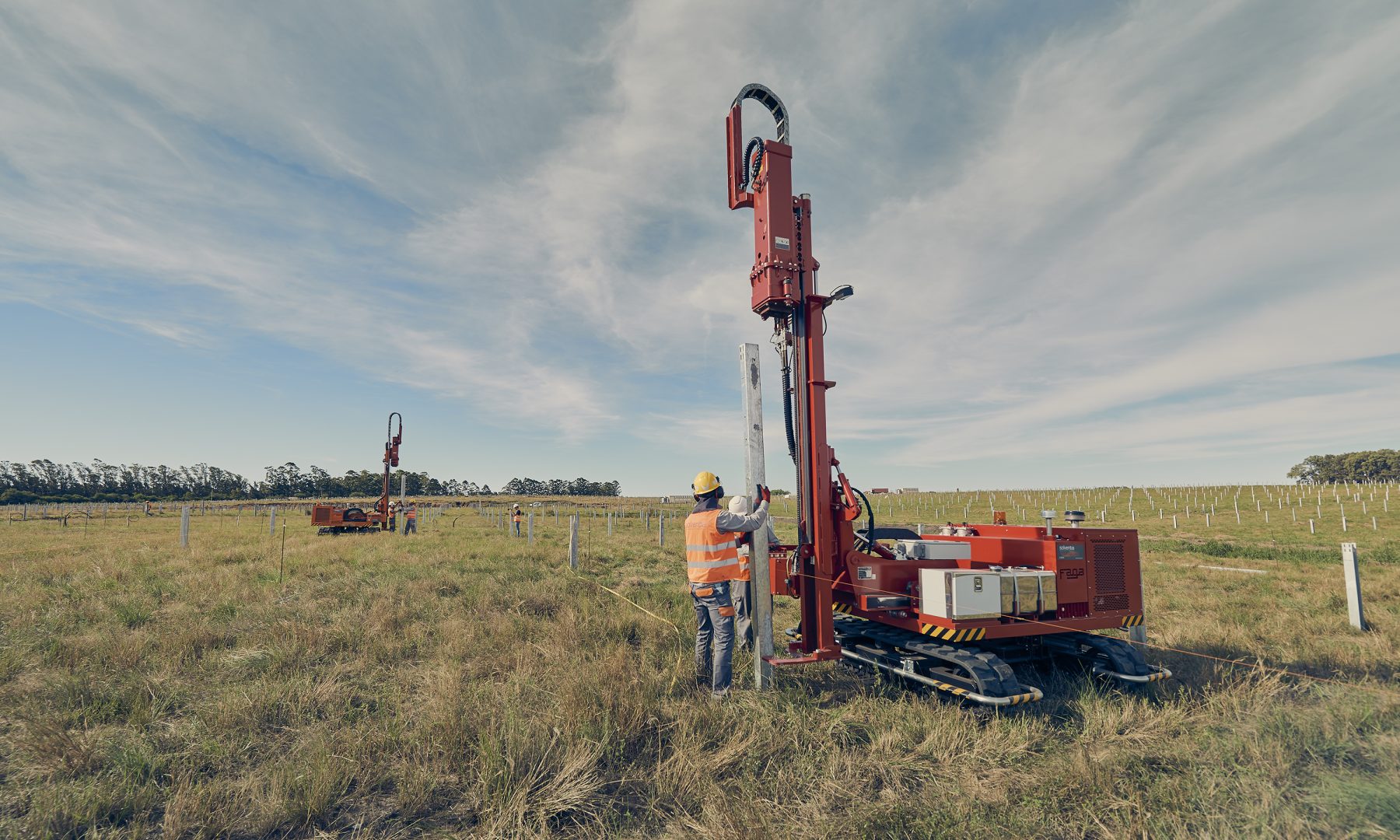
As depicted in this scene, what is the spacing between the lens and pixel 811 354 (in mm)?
6371

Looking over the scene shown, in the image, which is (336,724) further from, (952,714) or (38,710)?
(952,714)

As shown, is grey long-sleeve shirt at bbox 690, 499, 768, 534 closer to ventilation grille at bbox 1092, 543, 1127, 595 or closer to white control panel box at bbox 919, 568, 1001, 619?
white control panel box at bbox 919, 568, 1001, 619

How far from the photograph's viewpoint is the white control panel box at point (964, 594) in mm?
5281

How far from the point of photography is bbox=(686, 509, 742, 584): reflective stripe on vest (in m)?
6.04

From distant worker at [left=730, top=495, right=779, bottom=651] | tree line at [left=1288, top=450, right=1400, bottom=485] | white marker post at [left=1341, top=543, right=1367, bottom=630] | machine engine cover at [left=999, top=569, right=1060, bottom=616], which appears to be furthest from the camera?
tree line at [left=1288, top=450, right=1400, bottom=485]

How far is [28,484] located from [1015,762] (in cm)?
16517

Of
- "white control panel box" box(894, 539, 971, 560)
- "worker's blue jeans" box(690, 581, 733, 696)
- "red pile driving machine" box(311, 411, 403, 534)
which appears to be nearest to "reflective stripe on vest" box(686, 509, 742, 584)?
"worker's blue jeans" box(690, 581, 733, 696)

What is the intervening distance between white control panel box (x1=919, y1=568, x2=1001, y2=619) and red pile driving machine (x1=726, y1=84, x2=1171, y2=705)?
28 millimetres

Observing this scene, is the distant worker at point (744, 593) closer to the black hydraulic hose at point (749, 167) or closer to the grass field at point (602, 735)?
the grass field at point (602, 735)

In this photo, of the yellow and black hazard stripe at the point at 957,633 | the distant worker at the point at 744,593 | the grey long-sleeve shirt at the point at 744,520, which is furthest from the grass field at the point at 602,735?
the grey long-sleeve shirt at the point at 744,520

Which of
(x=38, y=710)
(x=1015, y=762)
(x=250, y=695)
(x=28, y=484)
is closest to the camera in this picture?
(x=1015, y=762)

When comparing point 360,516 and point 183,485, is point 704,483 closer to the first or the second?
point 360,516

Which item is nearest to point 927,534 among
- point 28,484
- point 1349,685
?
point 1349,685

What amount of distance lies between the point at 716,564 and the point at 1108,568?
408 cm
